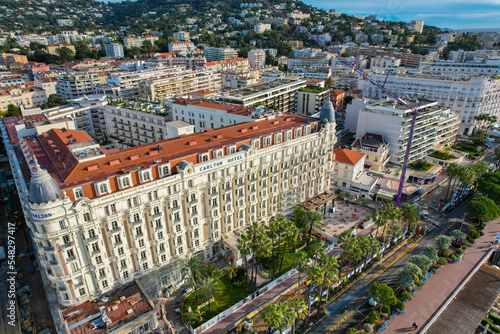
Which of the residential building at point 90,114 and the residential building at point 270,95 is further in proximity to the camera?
the residential building at point 270,95

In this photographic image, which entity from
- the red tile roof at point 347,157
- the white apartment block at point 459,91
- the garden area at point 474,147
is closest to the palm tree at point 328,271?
the red tile roof at point 347,157

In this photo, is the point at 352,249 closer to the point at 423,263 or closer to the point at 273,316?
the point at 423,263

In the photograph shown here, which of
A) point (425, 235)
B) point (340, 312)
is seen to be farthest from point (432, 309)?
point (425, 235)

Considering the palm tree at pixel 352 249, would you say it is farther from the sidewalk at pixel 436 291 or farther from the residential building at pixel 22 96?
the residential building at pixel 22 96

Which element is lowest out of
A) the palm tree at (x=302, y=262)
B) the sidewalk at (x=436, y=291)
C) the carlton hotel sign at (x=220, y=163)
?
the sidewalk at (x=436, y=291)

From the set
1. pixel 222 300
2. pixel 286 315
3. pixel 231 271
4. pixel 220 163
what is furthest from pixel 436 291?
pixel 220 163

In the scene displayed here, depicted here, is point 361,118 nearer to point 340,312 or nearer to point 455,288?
point 455,288
